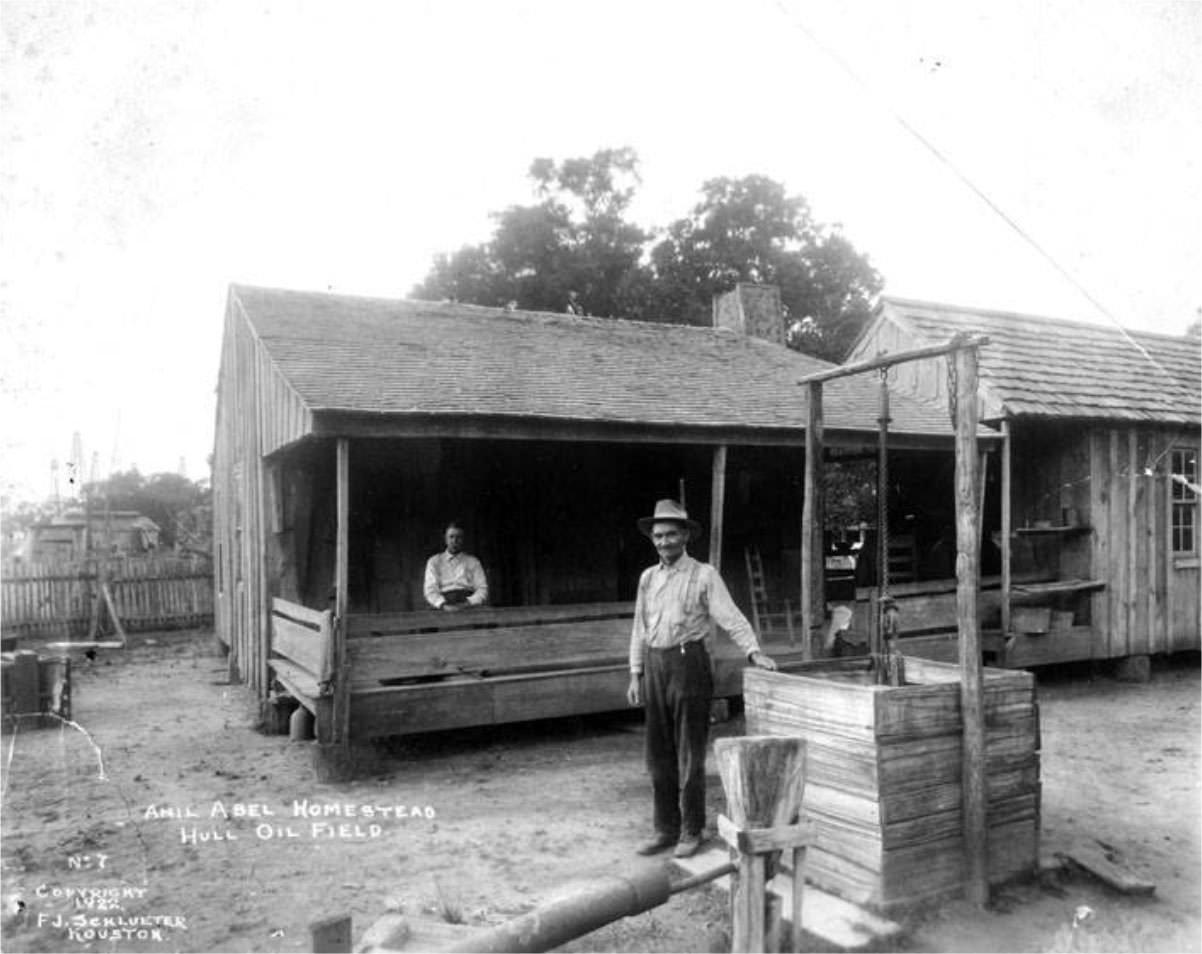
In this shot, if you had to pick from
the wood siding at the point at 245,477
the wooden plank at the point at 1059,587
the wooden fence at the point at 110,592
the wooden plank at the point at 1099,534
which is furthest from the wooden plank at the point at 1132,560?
the wooden fence at the point at 110,592

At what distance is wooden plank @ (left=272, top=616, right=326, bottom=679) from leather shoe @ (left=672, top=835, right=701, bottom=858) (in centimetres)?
360

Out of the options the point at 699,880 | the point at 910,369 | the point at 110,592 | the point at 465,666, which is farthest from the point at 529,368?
the point at 110,592

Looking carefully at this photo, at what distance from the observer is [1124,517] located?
1209 centimetres

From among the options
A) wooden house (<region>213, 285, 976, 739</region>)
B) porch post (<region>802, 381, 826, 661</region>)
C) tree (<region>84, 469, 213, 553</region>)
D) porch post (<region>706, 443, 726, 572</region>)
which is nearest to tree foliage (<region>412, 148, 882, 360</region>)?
tree (<region>84, 469, 213, 553</region>)

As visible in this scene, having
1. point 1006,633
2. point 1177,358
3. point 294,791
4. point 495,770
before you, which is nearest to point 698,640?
point 495,770

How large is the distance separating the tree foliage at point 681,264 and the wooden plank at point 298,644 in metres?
26.3

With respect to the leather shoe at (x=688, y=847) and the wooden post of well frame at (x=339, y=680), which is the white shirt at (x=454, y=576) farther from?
the leather shoe at (x=688, y=847)

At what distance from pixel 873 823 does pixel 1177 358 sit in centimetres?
1277

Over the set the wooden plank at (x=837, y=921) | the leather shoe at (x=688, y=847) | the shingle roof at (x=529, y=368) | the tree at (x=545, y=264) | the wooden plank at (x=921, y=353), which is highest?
the tree at (x=545, y=264)

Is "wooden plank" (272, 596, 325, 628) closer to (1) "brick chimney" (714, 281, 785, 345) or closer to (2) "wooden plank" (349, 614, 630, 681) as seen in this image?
(2) "wooden plank" (349, 614, 630, 681)

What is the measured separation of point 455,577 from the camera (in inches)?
365

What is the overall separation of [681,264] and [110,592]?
2535cm

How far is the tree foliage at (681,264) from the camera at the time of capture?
117ft

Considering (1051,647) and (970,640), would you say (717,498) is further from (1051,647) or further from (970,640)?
(1051,647)
